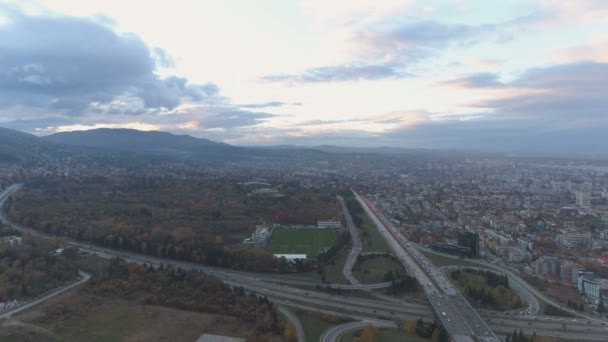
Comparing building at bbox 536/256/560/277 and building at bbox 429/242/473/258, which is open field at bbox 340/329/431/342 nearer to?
building at bbox 536/256/560/277

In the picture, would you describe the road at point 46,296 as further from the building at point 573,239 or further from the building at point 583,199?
the building at point 583,199

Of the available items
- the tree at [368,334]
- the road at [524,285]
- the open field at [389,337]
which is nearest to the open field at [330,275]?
the open field at [389,337]

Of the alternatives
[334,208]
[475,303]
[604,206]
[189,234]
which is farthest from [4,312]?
[604,206]

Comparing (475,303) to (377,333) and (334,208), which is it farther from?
(334,208)

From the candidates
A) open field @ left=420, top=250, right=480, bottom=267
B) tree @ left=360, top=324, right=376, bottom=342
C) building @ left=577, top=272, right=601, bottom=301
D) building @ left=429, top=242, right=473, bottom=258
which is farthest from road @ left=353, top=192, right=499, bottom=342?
building @ left=577, top=272, right=601, bottom=301

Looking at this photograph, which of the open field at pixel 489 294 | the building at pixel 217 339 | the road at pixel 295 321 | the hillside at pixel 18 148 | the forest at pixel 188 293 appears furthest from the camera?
the hillside at pixel 18 148

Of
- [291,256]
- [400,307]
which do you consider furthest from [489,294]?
[291,256]
